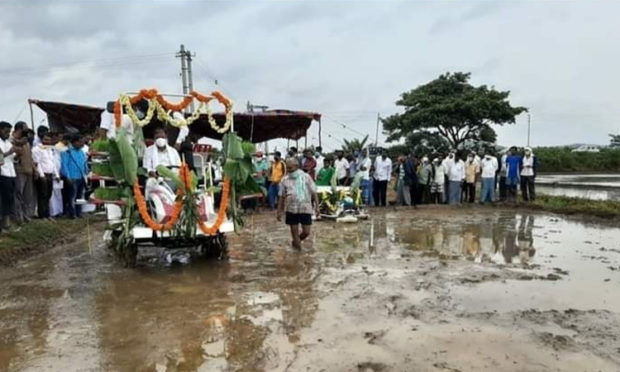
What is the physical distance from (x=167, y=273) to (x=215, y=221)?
99 cm

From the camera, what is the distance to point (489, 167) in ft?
56.8

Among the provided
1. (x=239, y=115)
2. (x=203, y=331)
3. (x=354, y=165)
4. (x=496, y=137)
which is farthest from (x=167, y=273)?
(x=496, y=137)

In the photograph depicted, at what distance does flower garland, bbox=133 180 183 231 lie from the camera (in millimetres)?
7695

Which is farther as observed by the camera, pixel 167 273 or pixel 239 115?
pixel 239 115

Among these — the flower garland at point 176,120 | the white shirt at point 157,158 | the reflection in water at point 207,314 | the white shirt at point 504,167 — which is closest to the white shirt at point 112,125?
the white shirt at point 157,158

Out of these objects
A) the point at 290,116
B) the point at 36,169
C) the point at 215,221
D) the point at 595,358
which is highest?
the point at 290,116

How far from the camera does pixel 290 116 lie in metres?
16.2

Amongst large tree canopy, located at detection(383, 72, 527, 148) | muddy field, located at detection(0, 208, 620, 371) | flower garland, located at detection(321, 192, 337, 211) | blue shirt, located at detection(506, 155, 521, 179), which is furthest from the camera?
large tree canopy, located at detection(383, 72, 527, 148)

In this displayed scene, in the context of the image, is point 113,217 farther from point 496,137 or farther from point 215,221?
point 496,137

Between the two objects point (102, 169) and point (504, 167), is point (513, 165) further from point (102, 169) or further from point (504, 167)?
point (102, 169)

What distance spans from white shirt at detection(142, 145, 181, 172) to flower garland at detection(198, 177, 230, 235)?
84 centimetres

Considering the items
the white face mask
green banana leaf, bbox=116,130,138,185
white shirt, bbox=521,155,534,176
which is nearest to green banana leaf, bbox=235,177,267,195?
the white face mask

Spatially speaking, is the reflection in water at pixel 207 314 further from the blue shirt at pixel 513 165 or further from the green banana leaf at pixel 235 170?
the blue shirt at pixel 513 165

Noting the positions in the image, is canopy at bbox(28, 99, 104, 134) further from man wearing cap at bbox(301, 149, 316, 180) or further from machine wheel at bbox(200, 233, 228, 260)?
machine wheel at bbox(200, 233, 228, 260)
